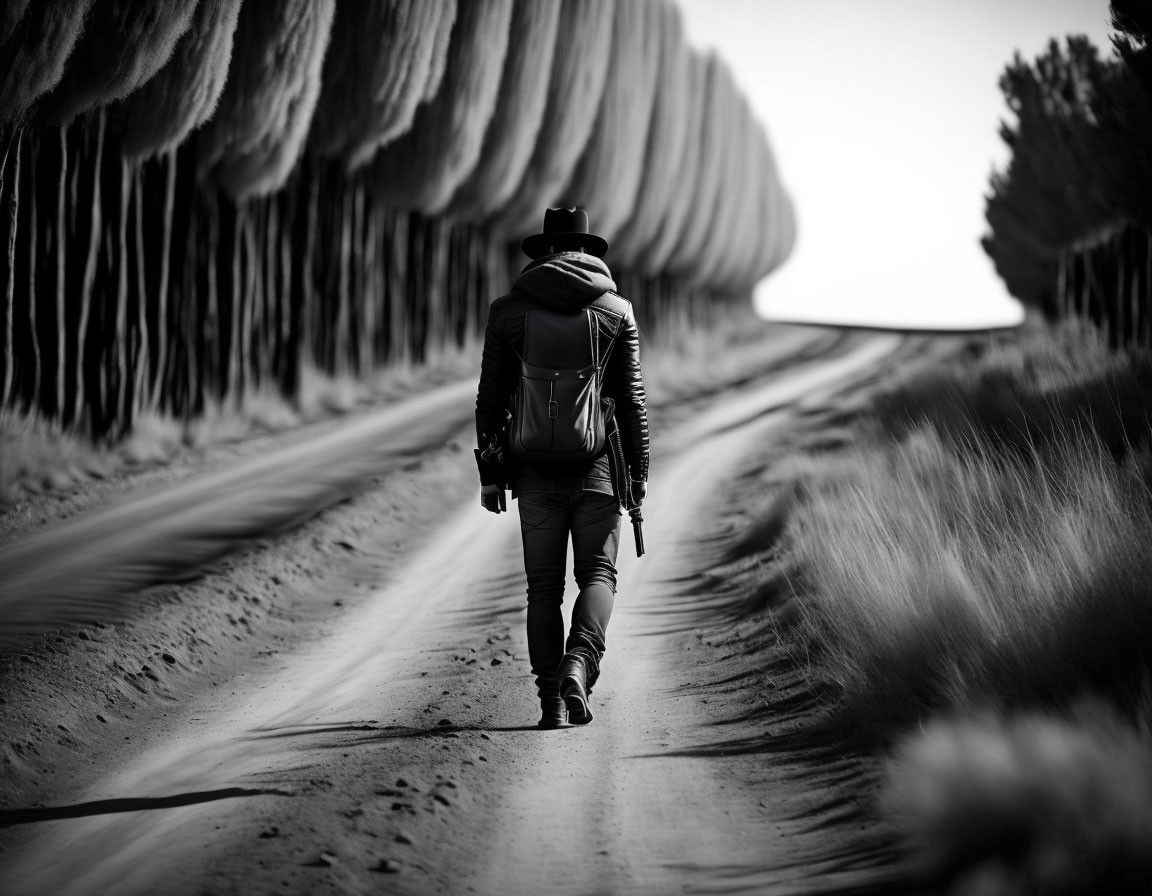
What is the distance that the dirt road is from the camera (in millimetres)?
3398

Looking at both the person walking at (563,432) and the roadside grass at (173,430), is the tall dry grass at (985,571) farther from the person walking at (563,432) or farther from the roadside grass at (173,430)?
the roadside grass at (173,430)

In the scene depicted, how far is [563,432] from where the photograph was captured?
4.59 m

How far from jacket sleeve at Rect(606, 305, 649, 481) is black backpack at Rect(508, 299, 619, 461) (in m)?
0.23

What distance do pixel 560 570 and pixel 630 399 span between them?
2.73 ft

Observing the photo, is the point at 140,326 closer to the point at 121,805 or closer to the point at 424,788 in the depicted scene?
the point at 121,805

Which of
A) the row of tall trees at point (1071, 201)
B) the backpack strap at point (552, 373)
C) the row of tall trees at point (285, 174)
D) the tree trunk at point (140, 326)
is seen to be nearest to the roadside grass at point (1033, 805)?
the backpack strap at point (552, 373)

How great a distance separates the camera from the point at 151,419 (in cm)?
1323

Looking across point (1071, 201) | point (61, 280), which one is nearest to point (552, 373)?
point (61, 280)

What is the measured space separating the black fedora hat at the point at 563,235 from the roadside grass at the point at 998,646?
2.23 metres

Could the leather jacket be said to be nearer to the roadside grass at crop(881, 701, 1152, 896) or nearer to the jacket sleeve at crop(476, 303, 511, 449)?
the jacket sleeve at crop(476, 303, 511, 449)

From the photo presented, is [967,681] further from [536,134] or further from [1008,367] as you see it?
[536,134]

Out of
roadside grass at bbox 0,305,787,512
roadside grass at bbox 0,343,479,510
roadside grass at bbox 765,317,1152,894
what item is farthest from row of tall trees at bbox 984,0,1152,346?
roadside grass at bbox 0,343,479,510

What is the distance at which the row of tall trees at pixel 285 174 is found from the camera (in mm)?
11156

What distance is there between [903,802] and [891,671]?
48.0 inches
